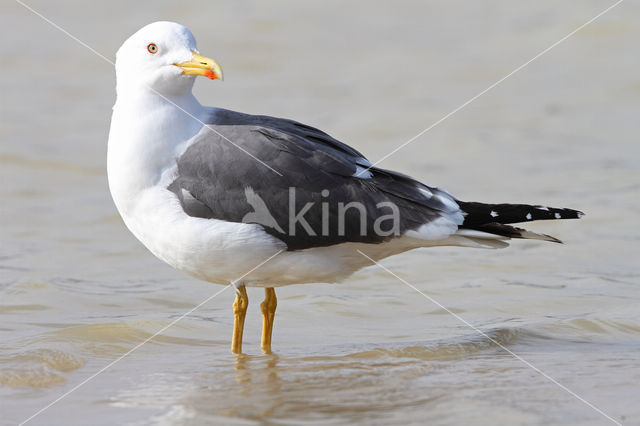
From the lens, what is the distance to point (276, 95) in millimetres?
12469

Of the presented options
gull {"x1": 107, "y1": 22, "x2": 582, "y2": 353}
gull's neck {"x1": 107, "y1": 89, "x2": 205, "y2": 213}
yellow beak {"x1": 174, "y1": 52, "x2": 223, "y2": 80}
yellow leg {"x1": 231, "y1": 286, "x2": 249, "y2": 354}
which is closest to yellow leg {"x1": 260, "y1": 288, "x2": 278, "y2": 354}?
yellow leg {"x1": 231, "y1": 286, "x2": 249, "y2": 354}

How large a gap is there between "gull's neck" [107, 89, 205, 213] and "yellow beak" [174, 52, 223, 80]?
195 millimetres

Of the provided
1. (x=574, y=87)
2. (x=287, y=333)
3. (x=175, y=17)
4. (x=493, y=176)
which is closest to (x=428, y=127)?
(x=493, y=176)

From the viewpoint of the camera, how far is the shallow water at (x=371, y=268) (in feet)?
15.0

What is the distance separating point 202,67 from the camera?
5.00 metres

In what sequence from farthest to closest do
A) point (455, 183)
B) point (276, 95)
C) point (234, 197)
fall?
point (276, 95), point (455, 183), point (234, 197)

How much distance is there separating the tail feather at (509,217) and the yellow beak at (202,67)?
1.52 meters

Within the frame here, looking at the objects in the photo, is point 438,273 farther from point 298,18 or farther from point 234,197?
point 298,18

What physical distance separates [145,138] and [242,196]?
23.3 inches

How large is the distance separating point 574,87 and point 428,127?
2443 mm
